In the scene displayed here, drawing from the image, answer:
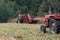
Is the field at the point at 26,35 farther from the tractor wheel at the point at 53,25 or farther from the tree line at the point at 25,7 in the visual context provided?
the tree line at the point at 25,7

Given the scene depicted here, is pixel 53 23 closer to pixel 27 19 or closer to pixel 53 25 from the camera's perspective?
pixel 53 25

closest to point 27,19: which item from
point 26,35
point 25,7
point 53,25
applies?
point 25,7

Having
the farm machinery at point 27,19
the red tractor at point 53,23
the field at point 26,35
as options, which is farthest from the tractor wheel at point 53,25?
the farm machinery at point 27,19

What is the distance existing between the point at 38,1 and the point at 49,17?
2847cm

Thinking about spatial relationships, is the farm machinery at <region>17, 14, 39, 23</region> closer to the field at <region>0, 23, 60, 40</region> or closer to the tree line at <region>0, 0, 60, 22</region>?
the tree line at <region>0, 0, 60, 22</region>

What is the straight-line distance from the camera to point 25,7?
4281 centimetres

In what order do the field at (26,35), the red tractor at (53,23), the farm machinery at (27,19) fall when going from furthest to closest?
the farm machinery at (27,19)
the red tractor at (53,23)
the field at (26,35)

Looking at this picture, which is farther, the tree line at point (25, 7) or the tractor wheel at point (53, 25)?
Result: the tree line at point (25, 7)

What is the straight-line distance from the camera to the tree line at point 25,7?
1407 inches

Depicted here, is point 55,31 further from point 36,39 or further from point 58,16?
point 36,39

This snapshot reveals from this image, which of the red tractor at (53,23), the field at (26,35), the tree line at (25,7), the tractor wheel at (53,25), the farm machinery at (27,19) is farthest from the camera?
the tree line at (25,7)

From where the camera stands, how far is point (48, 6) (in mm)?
39844

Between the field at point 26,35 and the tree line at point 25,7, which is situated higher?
the field at point 26,35

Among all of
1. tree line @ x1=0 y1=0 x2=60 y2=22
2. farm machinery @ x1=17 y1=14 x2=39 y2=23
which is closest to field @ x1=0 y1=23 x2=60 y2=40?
farm machinery @ x1=17 y1=14 x2=39 y2=23
